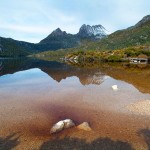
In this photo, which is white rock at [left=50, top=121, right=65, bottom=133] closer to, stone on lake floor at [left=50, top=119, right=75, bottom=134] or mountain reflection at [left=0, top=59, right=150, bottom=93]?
stone on lake floor at [left=50, top=119, right=75, bottom=134]

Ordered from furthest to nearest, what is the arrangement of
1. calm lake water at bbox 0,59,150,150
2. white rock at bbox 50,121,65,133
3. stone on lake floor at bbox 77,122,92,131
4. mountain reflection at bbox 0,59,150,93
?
mountain reflection at bbox 0,59,150,93
stone on lake floor at bbox 77,122,92,131
white rock at bbox 50,121,65,133
calm lake water at bbox 0,59,150,150

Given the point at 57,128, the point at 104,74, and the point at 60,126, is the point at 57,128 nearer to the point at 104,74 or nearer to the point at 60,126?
the point at 60,126

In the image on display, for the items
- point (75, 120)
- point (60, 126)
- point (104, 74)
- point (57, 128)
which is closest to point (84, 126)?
point (60, 126)

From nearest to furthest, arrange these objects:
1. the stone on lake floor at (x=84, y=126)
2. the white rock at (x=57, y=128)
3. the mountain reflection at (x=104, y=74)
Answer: the white rock at (x=57, y=128), the stone on lake floor at (x=84, y=126), the mountain reflection at (x=104, y=74)

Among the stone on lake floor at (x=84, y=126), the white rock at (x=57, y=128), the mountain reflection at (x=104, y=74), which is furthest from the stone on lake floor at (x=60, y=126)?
the mountain reflection at (x=104, y=74)

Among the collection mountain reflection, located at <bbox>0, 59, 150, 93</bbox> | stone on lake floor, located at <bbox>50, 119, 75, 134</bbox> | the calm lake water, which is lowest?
mountain reflection, located at <bbox>0, 59, 150, 93</bbox>

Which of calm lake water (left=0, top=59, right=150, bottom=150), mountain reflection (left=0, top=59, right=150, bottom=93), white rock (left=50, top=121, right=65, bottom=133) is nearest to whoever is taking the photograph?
calm lake water (left=0, top=59, right=150, bottom=150)

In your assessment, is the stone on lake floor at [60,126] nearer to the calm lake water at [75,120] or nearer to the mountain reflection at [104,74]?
the calm lake water at [75,120]

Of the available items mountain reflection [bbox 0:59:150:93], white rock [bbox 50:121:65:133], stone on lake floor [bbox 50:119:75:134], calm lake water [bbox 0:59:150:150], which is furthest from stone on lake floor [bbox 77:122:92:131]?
mountain reflection [bbox 0:59:150:93]

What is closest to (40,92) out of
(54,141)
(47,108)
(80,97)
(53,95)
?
(53,95)

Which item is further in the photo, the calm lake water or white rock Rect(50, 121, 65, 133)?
white rock Rect(50, 121, 65, 133)

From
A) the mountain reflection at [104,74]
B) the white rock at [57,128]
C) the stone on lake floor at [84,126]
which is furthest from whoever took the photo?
the mountain reflection at [104,74]

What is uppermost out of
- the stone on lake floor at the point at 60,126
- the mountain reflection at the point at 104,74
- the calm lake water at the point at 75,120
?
the stone on lake floor at the point at 60,126

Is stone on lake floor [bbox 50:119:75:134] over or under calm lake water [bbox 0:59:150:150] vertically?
over
